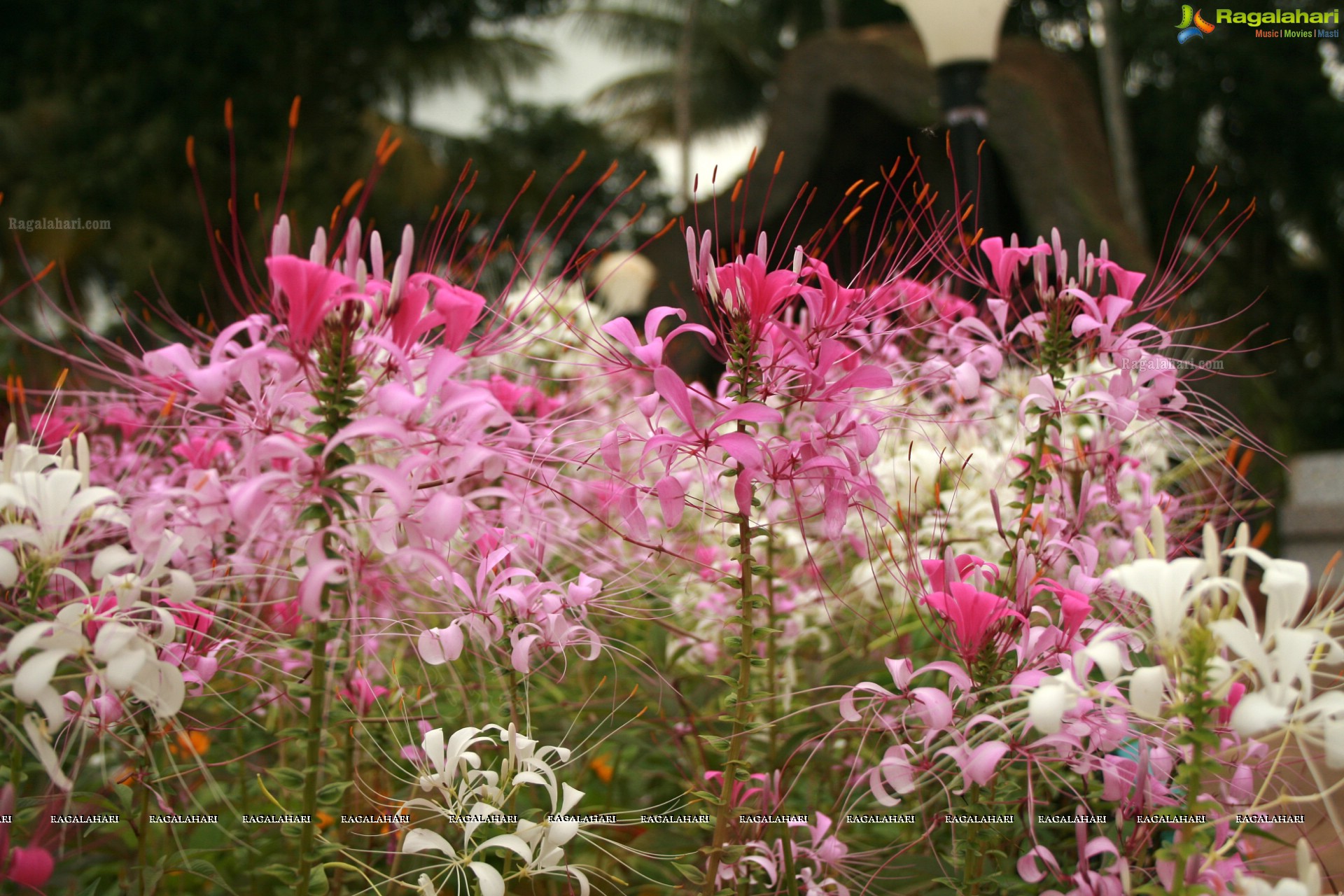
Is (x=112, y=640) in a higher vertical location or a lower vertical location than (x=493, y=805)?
higher

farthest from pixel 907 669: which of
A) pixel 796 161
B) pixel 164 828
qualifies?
pixel 796 161

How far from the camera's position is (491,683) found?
5.01 feet

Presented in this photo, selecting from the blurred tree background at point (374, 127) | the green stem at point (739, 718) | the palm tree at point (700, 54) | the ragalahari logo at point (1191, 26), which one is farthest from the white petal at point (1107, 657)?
the palm tree at point (700, 54)

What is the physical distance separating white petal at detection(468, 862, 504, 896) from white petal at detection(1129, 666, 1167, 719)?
0.58 metres

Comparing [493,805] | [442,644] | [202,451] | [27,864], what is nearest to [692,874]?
[493,805]

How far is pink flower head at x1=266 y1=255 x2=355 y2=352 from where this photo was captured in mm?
758

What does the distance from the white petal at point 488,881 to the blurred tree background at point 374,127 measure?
5511 mm

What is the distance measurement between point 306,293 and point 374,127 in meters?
12.3

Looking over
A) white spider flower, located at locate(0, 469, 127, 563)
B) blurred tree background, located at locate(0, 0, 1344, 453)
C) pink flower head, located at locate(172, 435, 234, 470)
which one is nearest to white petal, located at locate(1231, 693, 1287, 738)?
A: white spider flower, located at locate(0, 469, 127, 563)

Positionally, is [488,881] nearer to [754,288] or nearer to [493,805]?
[493,805]

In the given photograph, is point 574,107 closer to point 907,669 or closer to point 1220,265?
point 1220,265

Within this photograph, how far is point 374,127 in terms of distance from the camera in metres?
11.8

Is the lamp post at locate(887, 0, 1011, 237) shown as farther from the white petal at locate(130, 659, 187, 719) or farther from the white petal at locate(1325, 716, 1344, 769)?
the white petal at locate(130, 659, 187, 719)

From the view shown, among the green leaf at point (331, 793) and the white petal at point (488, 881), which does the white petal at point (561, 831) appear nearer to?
the white petal at point (488, 881)
